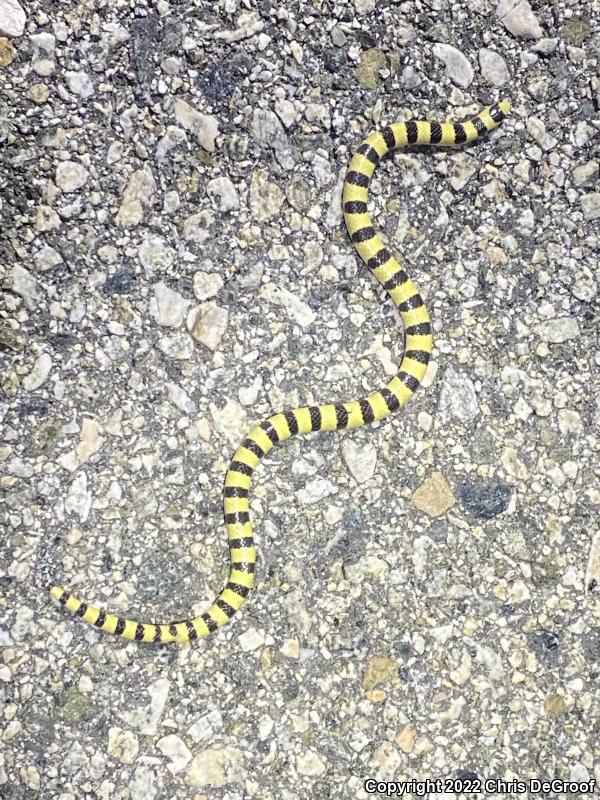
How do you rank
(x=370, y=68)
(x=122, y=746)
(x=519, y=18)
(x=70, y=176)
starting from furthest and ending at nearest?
1. (x=519, y=18)
2. (x=370, y=68)
3. (x=70, y=176)
4. (x=122, y=746)

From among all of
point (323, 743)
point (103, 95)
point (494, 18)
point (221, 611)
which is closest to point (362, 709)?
point (323, 743)

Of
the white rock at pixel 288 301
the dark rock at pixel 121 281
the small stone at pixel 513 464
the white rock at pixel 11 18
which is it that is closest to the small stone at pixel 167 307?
the dark rock at pixel 121 281

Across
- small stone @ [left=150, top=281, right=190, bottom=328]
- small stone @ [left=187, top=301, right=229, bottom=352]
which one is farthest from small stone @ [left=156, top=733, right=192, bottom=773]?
small stone @ [left=150, top=281, right=190, bottom=328]

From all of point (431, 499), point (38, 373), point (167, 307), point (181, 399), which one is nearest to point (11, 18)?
point (167, 307)

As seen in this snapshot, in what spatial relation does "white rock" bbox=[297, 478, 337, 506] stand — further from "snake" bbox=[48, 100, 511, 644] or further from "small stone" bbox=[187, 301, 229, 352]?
"small stone" bbox=[187, 301, 229, 352]

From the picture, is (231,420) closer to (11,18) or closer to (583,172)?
(11,18)

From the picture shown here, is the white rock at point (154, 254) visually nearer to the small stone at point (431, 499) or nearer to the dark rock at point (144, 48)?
the dark rock at point (144, 48)
